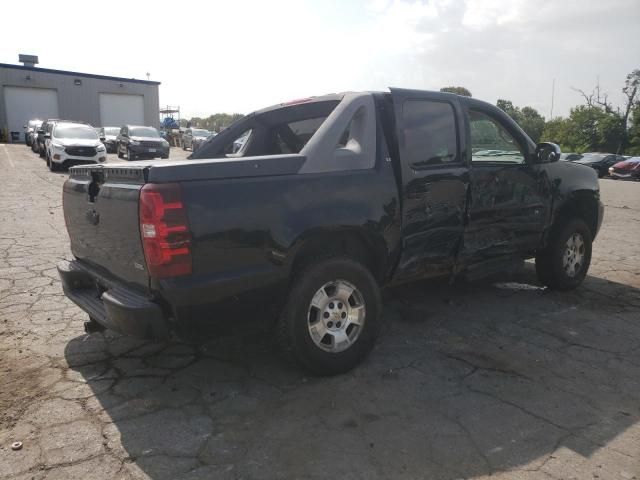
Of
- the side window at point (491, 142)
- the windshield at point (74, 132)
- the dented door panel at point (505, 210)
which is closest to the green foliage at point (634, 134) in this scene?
the windshield at point (74, 132)

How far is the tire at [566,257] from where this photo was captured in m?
5.05

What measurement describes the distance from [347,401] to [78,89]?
41.3m

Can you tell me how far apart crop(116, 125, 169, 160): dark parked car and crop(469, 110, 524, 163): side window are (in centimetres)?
1979

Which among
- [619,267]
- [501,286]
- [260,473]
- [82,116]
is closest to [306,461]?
[260,473]

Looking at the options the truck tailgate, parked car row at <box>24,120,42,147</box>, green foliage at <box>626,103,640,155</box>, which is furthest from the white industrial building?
green foliage at <box>626,103,640,155</box>

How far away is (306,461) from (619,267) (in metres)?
5.67

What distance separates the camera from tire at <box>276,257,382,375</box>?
10.2 feet

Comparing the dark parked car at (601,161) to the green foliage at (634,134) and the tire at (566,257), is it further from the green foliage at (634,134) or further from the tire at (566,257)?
the tire at (566,257)

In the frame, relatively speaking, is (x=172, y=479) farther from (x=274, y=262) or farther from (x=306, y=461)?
(x=274, y=262)

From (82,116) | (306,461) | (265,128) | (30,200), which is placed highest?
(82,116)

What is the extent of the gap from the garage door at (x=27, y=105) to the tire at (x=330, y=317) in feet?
129

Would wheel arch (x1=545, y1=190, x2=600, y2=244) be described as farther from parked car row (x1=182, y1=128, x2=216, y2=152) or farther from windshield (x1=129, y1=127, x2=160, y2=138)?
parked car row (x1=182, y1=128, x2=216, y2=152)

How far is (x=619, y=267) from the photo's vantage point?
21.3ft

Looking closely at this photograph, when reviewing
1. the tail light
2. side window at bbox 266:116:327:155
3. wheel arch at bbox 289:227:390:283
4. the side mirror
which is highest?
side window at bbox 266:116:327:155
